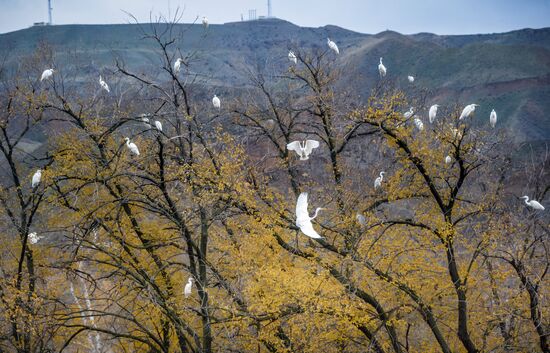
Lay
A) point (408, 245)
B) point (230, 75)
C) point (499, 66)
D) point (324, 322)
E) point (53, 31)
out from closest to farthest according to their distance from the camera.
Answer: point (324, 322) → point (408, 245) → point (499, 66) → point (230, 75) → point (53, 31)

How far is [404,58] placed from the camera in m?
74.1

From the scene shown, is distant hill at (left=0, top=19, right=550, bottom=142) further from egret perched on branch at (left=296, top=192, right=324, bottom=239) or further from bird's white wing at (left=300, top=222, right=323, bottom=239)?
bird's white wing at (left=300, top=222, right=323, bottom=239)

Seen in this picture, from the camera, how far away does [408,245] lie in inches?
520

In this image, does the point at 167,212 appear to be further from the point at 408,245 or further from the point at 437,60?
the point at 437,60

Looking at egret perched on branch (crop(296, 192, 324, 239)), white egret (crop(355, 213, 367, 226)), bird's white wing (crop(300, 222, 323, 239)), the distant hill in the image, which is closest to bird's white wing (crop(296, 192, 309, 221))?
egret perched on branch (crop(296, 192, 324, 239))

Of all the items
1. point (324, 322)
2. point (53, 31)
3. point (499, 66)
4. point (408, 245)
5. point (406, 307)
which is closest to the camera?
point (324, 322)

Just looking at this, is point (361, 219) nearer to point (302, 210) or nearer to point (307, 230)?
point (302, 210)

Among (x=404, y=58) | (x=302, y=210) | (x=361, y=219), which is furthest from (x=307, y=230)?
(x=404, y=58)

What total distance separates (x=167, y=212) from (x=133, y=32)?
9041 cm

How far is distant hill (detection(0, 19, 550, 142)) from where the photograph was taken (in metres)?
59.2

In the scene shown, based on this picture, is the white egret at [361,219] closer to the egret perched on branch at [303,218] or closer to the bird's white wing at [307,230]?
the egret perched on branch at [303,218]

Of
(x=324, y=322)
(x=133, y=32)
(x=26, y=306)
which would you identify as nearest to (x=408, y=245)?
(x=324, y=322)

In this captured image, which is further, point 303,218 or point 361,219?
point 361,219

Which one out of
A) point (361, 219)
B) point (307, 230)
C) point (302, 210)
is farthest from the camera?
point (361, 219)
